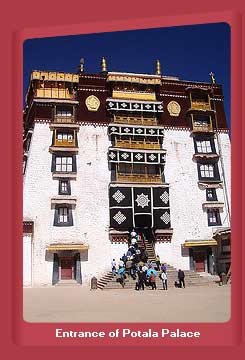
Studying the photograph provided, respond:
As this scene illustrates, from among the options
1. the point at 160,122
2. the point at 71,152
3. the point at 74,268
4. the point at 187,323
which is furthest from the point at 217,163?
the point at 187,323

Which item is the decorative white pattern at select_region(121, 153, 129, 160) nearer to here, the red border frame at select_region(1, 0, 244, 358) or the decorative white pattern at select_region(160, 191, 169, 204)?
the decorative white pattern at select_region(160, 191, 169, 204)

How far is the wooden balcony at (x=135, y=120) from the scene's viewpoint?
18791 mm

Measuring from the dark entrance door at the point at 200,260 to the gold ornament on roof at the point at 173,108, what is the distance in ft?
18.2

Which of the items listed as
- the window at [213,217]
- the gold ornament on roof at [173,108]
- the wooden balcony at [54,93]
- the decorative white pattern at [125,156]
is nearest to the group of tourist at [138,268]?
the window at [213,217]

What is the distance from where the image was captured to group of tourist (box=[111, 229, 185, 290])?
49.9ft

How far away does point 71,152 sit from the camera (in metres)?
17.4

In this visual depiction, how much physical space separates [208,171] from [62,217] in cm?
586

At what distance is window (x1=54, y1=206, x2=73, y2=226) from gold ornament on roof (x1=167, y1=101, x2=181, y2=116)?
18.4 ft

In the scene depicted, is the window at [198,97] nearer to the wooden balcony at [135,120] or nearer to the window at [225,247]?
the wooden balcony at [135,120]

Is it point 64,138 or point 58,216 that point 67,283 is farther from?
point 64,138

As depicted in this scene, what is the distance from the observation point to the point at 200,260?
1800 cm
